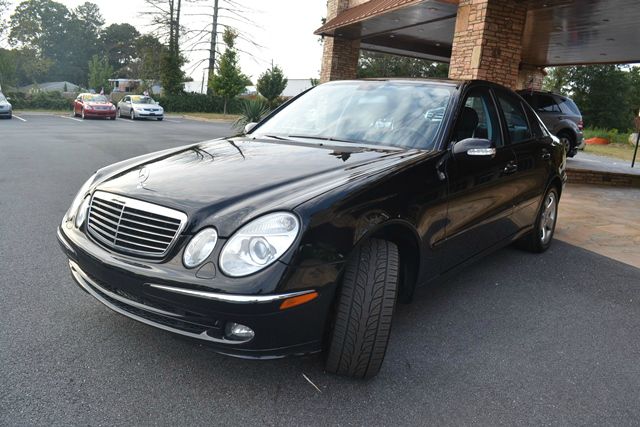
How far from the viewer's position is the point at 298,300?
2215mm

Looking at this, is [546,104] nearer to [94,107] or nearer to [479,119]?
[479,119]

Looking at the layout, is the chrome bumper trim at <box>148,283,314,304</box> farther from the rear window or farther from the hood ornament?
the rear window

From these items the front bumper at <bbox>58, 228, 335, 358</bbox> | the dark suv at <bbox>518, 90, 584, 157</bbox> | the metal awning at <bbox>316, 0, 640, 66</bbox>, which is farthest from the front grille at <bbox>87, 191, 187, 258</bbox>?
the dark suv at <bbox>518, 90, 584, 157</bbox>

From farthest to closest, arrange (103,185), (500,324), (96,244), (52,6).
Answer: (52,6), (500,324), (103,185), (96,244)

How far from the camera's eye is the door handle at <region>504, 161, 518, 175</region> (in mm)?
3908

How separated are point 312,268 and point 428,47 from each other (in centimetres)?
1852

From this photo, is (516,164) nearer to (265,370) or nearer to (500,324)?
(500,324)

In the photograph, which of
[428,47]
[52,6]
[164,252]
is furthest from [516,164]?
[52,6]

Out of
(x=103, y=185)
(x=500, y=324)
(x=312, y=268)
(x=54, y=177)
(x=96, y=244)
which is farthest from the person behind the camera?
(x=54, y=177)

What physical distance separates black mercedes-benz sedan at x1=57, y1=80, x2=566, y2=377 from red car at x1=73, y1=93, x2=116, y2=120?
88.7 feet

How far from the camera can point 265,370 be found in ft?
8.77

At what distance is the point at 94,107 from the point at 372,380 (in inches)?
1130

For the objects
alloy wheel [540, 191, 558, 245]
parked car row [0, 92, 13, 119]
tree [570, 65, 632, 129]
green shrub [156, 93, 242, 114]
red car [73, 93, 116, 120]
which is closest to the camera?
alloy wheel [540, 191, 558, 245]

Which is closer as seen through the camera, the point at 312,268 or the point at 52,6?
the point at 312,268
